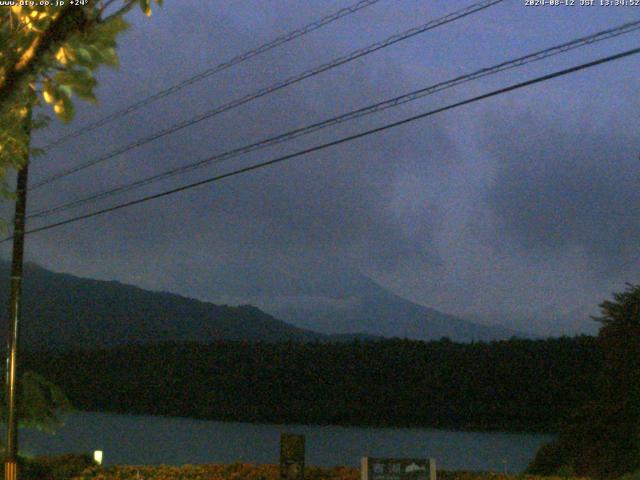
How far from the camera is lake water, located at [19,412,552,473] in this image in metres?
24.5

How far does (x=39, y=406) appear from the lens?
66.3ft

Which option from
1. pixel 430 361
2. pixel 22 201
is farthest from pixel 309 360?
pixel 22 201

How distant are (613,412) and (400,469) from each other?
19.6 ft

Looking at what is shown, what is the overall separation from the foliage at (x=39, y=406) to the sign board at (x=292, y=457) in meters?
7.88

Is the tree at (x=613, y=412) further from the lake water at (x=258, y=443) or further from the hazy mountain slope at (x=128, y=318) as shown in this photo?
the hazy mountain slope at (x=128, y=318)

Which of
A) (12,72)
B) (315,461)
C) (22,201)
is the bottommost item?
(315,461)

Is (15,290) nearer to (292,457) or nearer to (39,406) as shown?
(39,406)

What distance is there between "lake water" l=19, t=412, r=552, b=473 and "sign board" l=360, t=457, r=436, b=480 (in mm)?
7925

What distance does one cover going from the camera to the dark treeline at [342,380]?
1211 inches

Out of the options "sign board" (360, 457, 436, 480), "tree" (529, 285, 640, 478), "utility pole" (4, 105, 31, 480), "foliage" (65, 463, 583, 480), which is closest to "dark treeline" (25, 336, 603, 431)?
"tree" (529, 285, 640, 478)

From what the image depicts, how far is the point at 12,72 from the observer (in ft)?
16.9

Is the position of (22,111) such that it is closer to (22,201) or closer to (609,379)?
(22,201)

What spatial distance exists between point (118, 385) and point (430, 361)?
1624 cm

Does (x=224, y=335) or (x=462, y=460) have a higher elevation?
(x=224, y=335)
